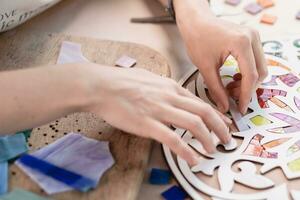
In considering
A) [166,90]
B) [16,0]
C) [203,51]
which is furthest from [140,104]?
[16,0]

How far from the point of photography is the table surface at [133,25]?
2.51 ft

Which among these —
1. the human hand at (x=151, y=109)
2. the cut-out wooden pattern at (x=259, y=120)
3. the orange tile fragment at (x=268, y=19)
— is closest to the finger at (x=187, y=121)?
the human hand at (x=151, y=109)

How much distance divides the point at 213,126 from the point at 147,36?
0.26 metres

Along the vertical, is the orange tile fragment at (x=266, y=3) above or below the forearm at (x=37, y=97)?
below

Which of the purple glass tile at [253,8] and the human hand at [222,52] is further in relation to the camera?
the purple glass tile at [253,8]

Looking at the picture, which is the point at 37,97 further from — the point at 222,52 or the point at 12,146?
the point at 222,52

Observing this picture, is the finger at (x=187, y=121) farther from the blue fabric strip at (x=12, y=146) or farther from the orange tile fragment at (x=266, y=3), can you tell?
the orange tile fragment at (x=266, y=3)

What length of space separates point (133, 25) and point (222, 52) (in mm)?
217

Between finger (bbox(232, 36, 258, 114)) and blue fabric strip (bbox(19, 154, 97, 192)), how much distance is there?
23 centimetres

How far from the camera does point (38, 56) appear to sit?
71 cm

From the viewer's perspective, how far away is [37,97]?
556 millimetres

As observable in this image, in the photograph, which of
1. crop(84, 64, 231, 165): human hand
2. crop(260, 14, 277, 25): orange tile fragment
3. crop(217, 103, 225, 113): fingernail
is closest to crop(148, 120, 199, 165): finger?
crop(84, 64, 231, 165): human hand

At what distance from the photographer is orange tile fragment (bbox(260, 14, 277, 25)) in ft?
2.61

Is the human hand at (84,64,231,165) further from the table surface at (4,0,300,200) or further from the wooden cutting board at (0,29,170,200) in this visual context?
the table surface at (4,0,300,200)
